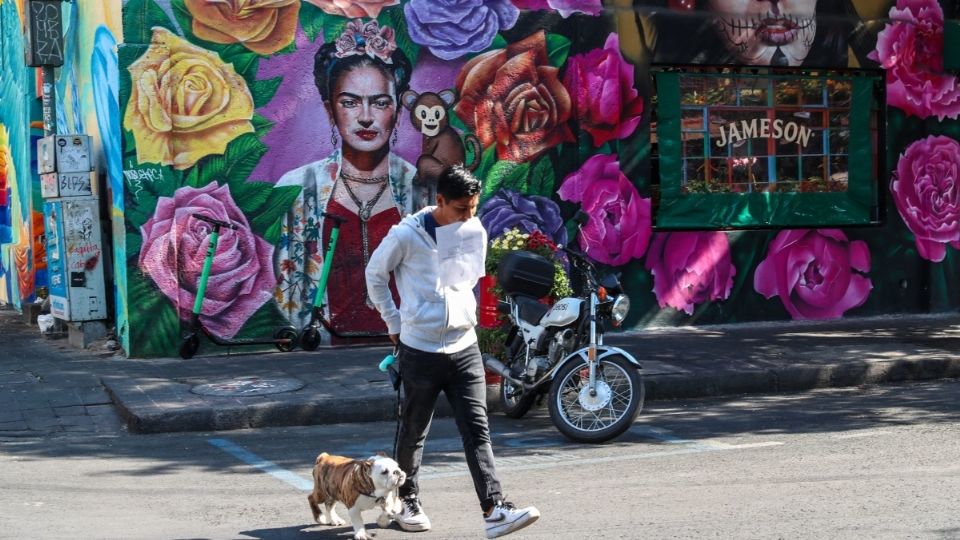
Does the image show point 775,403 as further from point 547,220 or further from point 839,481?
point 547,220

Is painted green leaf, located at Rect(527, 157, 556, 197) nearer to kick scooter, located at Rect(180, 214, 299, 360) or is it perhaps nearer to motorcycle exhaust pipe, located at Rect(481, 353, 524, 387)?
kick scooter, located at Rect(180, 214, 299, 360)

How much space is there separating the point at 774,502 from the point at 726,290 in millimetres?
7926

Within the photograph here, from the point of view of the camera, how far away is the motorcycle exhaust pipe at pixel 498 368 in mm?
9133

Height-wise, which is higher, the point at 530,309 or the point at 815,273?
the point at 530,309

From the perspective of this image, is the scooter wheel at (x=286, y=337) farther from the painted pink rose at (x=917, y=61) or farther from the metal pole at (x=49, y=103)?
the painted pink rose at (x=917, y=61)

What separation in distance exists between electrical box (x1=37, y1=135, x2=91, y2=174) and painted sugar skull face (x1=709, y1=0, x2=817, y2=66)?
7.00 meters

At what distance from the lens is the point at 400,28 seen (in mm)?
12992

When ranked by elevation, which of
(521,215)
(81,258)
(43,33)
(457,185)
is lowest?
(81,258)

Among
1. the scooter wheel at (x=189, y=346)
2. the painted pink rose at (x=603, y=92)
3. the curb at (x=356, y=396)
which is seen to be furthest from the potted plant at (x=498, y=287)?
the painted pink rose at (x=603, y=92)

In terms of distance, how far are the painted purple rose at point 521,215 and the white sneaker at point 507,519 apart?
7784 mm

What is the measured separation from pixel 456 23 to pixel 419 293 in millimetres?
7806

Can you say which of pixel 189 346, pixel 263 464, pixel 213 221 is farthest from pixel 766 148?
pixel 263 464

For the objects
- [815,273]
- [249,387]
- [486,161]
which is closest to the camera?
[249,387]

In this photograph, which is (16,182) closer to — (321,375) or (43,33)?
(43,33)
